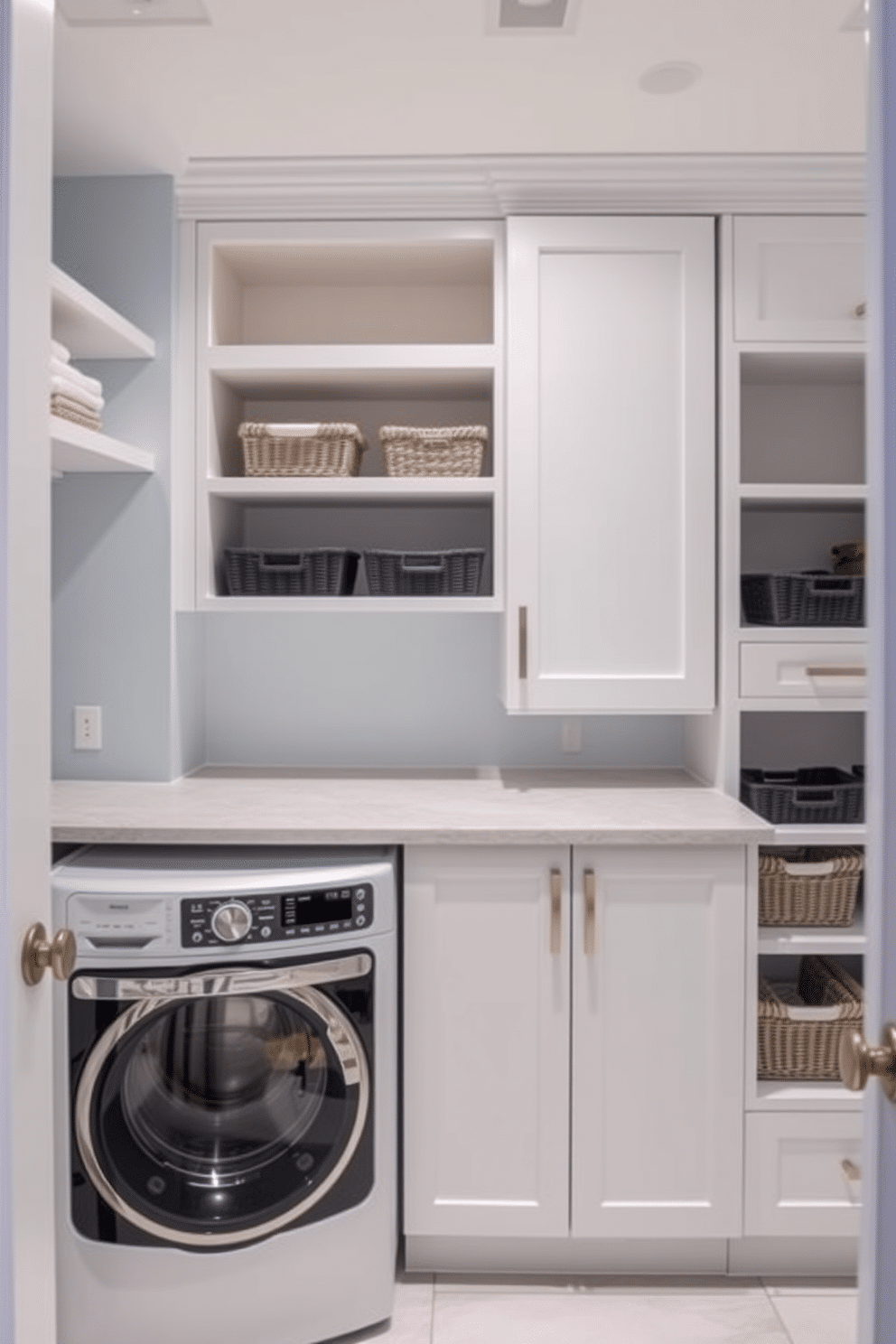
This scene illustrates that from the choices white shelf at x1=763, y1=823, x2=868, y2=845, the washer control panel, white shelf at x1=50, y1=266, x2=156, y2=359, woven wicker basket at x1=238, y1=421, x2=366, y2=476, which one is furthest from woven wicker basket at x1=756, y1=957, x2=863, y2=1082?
white shelf at x1=50, y1=266, x2=156, y2=359

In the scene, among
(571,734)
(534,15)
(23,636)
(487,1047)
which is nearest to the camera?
(23,636)

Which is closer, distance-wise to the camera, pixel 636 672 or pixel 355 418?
pixel 636 672

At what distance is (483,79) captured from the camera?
6.61 ft

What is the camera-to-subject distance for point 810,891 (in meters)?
2.30

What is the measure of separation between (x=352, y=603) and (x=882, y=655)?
5.66 feet

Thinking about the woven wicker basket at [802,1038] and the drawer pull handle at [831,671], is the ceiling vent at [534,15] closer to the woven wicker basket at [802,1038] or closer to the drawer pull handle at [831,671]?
the drawer pull handle at [831,671]

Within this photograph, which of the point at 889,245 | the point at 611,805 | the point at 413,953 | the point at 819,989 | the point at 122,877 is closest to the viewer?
the point at 889,245

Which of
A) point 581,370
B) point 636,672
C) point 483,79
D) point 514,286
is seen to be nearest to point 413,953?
point 636,672

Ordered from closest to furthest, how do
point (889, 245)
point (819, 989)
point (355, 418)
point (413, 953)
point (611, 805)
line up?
point (889, 245)
point (413, 953)
point (611, 805)
point (819, 989)
point (355, 418)

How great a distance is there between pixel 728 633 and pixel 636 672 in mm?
229

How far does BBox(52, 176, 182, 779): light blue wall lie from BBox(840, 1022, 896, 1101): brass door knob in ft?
6.43

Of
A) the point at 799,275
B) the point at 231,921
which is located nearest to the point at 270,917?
the point at 231,921

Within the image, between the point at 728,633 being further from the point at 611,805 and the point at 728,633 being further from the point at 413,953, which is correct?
the point at 413,953

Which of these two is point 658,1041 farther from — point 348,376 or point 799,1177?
point 348,376
